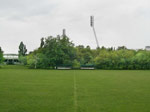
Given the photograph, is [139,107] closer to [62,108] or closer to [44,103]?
[62,108]

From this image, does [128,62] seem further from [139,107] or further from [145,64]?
[139,107]

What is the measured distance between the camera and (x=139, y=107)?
6477mm

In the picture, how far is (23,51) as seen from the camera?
249 ft

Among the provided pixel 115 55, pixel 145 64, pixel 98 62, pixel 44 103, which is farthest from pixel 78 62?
pixel 44 103

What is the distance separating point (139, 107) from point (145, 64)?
114 ft

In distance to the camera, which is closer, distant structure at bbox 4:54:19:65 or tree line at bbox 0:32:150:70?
tree line at bbox 0:32:150:70

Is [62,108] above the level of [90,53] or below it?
below

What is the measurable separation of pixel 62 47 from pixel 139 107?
34259 millimetres

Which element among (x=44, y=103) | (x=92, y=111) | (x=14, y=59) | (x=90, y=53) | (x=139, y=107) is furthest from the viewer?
(x=14, y=59)

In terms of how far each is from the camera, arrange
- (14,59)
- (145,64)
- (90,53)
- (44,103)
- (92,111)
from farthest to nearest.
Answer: (14,59), (90,53), (145,64), (44,103), (92,111)

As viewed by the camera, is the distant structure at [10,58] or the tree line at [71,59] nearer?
the tree line at [71,59]

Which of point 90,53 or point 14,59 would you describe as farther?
point 14,59

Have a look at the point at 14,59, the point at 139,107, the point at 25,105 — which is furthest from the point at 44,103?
the point at 14,59

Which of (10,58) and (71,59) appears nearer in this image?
(71,59)
